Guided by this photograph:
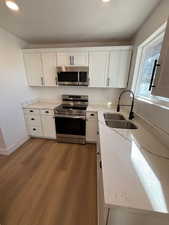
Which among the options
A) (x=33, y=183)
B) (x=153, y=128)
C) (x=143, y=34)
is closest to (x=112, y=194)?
(x=153, y=128)

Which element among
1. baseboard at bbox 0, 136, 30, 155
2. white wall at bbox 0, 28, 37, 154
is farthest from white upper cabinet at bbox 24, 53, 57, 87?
baseboard at bbox 0, 136, 30, 155

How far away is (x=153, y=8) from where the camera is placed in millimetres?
1351

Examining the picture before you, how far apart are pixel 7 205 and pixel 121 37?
3.51 m

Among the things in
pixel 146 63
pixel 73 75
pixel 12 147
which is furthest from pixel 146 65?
pixel 12 147

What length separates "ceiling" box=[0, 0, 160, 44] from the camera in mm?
1338

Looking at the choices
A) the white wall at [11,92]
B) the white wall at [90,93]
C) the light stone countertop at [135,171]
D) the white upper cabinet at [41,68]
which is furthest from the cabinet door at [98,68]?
the white wall at [11,92]

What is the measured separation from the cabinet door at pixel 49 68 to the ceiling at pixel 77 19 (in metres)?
0.39

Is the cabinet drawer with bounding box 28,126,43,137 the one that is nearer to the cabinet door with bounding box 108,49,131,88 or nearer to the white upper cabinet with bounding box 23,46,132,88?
the white upper cabinet with bounding box 23,46,132,88

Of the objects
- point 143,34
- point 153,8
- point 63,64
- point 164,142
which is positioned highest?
point 153,8

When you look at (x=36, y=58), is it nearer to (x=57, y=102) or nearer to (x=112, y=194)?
(x=57, y=102)

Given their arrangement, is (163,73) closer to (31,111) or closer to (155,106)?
(155,106)

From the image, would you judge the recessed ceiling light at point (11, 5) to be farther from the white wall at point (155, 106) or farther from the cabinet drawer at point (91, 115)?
the cabinet drawer at point (91, 115)

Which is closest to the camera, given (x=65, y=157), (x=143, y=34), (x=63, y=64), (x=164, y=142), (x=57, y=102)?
(x=164, y=142)

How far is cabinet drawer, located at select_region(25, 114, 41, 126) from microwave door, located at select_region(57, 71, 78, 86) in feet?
3.60
